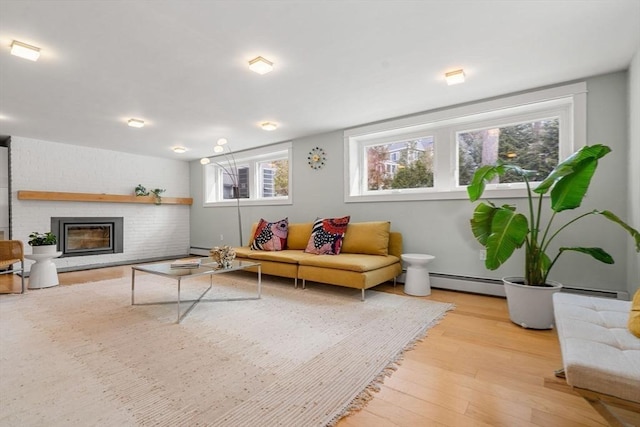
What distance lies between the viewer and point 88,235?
218 inches

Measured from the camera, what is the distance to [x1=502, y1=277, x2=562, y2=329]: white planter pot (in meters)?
2.38

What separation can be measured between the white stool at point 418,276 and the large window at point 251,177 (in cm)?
250

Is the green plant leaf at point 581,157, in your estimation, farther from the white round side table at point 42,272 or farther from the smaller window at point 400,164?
the white round side table at point 42,272

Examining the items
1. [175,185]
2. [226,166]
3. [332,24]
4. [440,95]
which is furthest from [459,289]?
[175,185]

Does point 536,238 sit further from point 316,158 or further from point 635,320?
point 316,158

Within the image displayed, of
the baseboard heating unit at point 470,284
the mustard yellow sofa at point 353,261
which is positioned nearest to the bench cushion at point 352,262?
the mustard yellow sofa at point 353,261

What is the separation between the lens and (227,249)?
3182 mm

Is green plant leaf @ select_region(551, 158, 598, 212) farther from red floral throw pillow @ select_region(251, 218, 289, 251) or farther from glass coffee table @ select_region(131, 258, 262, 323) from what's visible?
red floral throw pillow @ select_region(251, 218, 289, 251)

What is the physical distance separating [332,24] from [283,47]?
46 cm

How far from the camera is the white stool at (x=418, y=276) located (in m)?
3.41

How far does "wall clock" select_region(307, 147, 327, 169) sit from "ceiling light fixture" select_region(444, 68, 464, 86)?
2252 mm

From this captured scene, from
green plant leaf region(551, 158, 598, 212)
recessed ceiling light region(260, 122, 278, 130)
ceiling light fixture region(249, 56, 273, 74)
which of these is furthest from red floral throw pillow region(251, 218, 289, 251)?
green plant leaf region(551, 158, 598, 212)

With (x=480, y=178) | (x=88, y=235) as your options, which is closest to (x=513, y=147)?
(x=480, y=178)

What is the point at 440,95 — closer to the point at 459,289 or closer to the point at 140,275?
the point at 459,289
